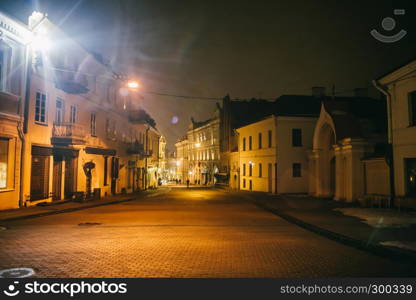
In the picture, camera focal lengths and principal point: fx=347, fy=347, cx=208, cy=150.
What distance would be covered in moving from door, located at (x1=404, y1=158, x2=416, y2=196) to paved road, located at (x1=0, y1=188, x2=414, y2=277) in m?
7.88

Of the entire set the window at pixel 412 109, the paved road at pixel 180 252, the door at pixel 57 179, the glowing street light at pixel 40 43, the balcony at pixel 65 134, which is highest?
the glowing street light at pixel 40 43

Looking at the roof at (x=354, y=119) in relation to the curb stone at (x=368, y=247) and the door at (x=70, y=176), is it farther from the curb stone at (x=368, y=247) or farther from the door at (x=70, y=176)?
the door at (x=70, y=176)

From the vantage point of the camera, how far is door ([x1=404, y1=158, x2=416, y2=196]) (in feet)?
55.9

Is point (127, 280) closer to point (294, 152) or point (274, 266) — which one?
point (274, 266)

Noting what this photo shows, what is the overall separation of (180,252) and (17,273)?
3.57m

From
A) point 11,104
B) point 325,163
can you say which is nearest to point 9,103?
point 11,104

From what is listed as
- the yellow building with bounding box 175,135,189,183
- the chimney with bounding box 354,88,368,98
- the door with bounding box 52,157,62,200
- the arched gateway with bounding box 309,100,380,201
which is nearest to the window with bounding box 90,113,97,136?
the door with bounding box 52,157,62,200

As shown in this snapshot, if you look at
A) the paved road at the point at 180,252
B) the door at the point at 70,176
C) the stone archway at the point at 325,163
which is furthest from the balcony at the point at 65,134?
the stone archway at the point at 325,163

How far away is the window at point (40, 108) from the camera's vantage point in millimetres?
19797

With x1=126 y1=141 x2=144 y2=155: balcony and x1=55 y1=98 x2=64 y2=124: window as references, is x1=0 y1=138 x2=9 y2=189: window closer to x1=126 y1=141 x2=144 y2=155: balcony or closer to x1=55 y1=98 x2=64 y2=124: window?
x1=55 y1=98 x2=64 y2=124: window

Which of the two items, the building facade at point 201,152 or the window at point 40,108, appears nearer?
the window at point 40,108

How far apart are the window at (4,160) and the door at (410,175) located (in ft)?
65.6

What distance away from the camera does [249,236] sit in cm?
1120

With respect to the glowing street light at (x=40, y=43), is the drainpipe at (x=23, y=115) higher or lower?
lower
